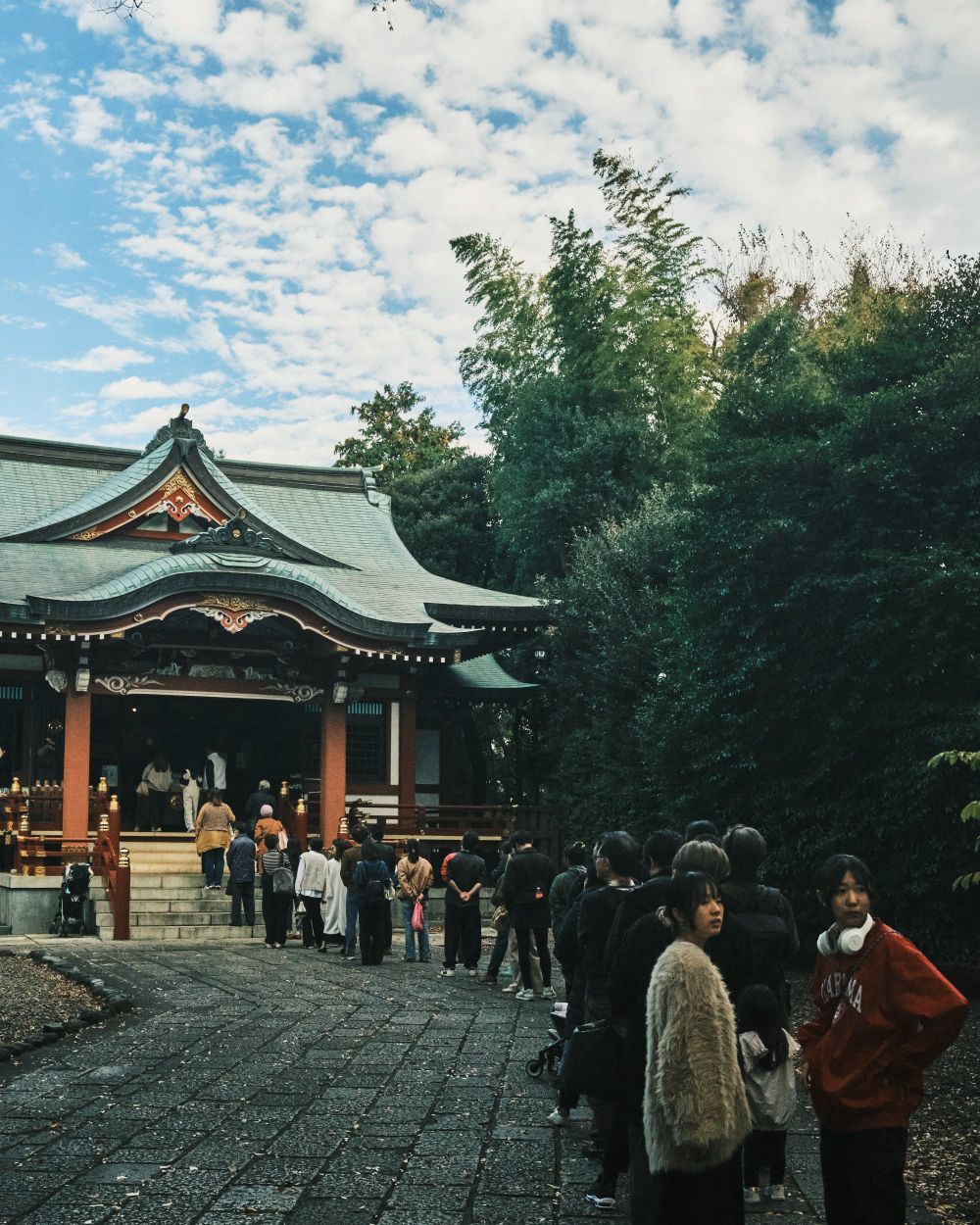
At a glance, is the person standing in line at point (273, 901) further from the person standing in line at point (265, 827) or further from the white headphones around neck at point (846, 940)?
the white headphones around neck at point (846, 940)

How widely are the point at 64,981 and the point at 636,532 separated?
15144 millimetres

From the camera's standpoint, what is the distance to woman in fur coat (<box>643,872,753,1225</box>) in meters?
4.37

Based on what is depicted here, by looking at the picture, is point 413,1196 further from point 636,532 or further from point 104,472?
point 104,472

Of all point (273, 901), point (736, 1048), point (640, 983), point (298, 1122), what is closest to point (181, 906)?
point (273, 901)

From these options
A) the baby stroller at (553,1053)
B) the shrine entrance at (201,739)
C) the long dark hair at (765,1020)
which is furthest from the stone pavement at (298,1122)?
the shrine entrance at (201,739)

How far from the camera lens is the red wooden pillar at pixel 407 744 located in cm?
2462

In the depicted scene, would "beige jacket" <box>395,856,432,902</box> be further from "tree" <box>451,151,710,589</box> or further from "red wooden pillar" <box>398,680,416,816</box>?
"tree" <box>451,151,710,589</box>

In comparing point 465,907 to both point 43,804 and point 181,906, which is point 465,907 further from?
point 43,804

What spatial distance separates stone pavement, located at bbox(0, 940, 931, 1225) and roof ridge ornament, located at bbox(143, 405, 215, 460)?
601 inches

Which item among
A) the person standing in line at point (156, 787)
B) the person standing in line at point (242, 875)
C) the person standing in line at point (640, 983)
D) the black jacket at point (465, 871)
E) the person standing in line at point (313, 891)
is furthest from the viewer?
the person standing in line at point (156, 787)

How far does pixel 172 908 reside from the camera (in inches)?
759

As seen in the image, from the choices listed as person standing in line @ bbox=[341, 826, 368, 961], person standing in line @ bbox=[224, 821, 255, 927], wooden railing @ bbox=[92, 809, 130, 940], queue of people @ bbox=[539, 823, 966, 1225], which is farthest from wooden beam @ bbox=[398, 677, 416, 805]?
queue of people @ bbox=[539, 823, 966, 1225]

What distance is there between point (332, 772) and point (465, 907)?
27.1 feet

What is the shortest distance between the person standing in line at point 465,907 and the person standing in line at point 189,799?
9972 millimetres
